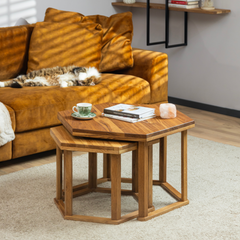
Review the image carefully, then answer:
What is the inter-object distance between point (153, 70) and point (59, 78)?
769 millimetres

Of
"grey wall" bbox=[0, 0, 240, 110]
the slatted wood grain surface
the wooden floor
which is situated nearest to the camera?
the slatted wood grain surface

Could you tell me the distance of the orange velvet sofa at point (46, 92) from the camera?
2508 mm

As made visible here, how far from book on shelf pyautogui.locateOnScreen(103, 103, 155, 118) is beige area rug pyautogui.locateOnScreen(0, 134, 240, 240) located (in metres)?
0.48

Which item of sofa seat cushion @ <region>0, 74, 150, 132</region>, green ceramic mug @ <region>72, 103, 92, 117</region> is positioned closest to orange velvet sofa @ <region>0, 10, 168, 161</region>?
sofa seat cushion @ <region>0, 74, 150, 132</region>

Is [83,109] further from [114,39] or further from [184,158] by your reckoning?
[114,39]

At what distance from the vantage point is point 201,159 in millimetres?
2658

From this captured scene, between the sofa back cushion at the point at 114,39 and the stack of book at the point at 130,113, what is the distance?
1252 millimetres

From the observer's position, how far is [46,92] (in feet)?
8.72

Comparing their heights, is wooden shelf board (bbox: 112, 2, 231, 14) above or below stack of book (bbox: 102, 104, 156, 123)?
above

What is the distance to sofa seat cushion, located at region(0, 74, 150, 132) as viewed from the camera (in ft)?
8.21

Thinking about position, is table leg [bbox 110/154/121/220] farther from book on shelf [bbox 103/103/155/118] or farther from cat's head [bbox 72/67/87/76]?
cat's head [bbox 72/67/87/76]

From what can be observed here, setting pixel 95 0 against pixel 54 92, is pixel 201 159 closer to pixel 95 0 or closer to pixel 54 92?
pixel 54 92

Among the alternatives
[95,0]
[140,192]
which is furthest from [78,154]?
[95,0]

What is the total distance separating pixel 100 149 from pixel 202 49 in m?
2.50
